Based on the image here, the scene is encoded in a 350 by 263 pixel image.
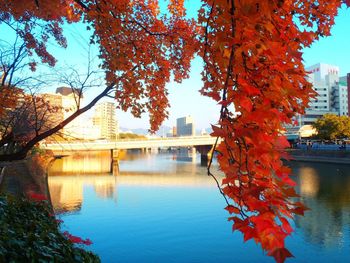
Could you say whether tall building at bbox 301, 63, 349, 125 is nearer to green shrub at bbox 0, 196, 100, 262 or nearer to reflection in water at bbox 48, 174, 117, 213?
reflection in water at bbox 48, 174, 117, 213

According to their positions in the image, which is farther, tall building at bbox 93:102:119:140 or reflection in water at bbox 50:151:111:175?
reflection in water at bbox 50:151:111:175

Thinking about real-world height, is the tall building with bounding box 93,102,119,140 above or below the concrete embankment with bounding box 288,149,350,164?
above

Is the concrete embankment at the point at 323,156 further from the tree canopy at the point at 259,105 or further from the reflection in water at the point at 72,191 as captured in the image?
the tree canopy at the point at 259,105

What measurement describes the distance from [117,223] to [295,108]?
497 inches

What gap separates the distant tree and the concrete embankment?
24.3 feet

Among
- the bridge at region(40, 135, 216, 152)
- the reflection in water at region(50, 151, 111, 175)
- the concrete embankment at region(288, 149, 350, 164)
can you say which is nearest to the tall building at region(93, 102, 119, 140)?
the reflection in water at region(50, 151, 111, 175)

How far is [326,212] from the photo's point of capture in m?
14.3

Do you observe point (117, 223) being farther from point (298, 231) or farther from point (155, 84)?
point (155, 84)

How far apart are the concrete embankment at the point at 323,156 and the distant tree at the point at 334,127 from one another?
7405mm

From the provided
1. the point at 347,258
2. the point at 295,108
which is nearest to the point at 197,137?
the point at 347,258

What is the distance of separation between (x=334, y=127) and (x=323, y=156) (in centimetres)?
1137

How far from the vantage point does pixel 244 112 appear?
1426mm

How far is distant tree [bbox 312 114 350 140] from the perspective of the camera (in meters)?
49.0

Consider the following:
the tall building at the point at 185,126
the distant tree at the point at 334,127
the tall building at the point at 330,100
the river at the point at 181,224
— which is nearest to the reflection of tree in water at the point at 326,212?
the river at the point at 181,224
